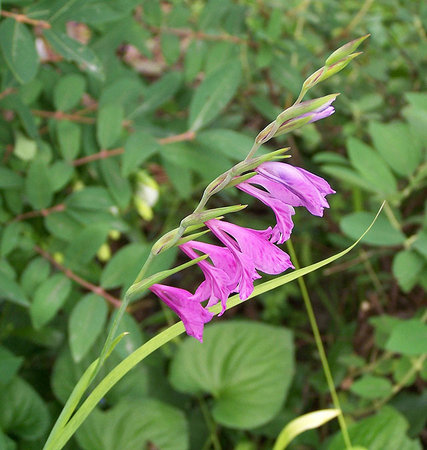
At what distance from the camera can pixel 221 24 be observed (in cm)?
179

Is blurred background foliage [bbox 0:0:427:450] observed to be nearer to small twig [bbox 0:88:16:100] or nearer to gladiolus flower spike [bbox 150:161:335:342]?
small twig [bbox 0:88:16:100]

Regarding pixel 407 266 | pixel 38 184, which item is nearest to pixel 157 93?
pixel 38 184

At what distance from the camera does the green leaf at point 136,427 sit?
4.50ft

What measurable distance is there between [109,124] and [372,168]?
0.63 metres

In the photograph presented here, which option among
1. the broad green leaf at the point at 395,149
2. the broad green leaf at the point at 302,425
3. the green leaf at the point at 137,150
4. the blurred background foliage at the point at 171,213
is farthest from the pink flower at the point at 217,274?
the broad green leaf at the point at 395,149

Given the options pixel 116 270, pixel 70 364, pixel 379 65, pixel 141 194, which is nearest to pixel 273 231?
pixel 116 270

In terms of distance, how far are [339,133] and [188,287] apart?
804 mm

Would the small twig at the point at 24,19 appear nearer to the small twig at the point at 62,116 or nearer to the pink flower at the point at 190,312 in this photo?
the small twig at the point at 62,116

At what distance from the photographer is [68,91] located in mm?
1421

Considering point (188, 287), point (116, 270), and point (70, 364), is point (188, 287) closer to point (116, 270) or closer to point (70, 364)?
point (70, 364)

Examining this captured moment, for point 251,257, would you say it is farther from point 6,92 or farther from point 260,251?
Result: point 6,92

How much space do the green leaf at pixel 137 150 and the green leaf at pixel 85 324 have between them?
0.29 m

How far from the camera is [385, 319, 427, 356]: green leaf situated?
3.86 ft

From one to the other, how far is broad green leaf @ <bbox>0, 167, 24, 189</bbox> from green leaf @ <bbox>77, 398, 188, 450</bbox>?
0.55 m
